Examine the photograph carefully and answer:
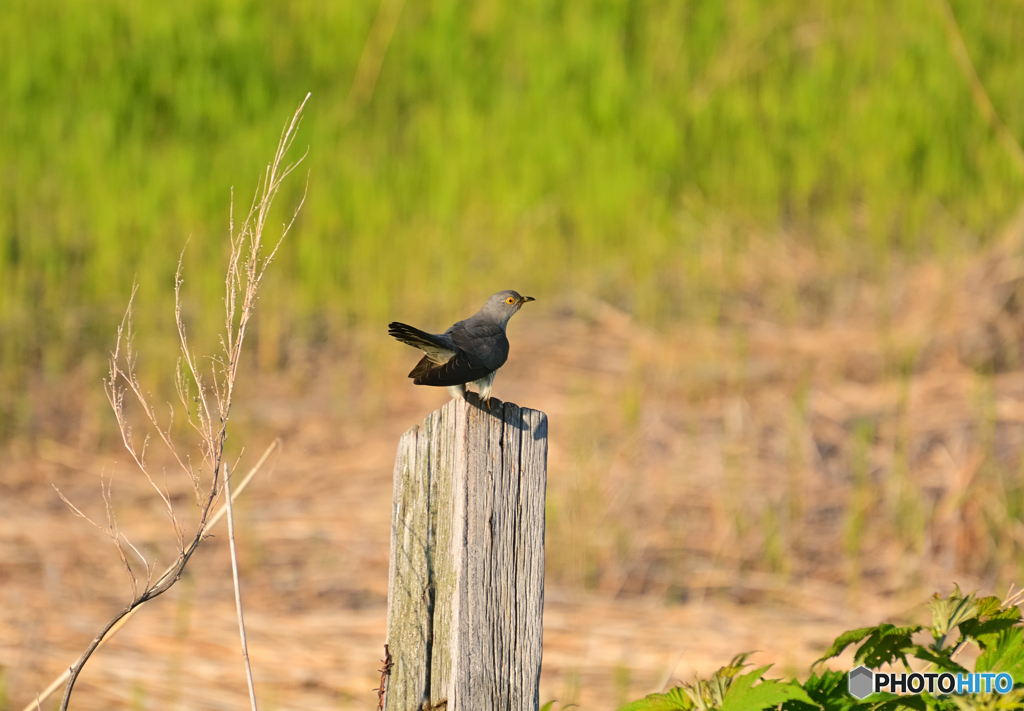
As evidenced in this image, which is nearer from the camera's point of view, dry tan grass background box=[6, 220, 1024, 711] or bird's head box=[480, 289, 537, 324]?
bird's head box=[480, 289, 537, 324]

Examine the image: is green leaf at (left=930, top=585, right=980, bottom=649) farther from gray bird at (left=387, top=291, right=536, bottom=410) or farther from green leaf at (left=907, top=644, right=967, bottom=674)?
gray bird at (left=387, top=291, right=536, bottom=410)

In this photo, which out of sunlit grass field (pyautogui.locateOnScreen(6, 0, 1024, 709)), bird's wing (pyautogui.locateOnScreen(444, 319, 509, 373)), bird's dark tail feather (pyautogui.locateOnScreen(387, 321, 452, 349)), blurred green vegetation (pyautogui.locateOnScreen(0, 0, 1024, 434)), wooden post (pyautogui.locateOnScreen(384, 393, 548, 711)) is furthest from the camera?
blurred green vegetation (pyautogui.locateOnScreen(0, 0, 1024, 434))

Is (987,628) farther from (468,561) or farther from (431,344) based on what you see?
(431,344)

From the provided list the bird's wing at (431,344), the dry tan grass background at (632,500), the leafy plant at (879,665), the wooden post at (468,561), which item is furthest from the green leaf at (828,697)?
the dry tan grass background at (632,500)

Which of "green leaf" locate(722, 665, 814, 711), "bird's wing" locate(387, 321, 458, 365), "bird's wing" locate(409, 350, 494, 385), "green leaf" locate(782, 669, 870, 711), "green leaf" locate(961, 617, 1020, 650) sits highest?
"bird's wing" locate(387, 321, 458, 365)

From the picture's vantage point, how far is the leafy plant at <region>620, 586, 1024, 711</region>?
4.99 feet

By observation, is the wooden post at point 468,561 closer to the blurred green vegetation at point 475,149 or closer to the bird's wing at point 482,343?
the bird's wing at point 482,343

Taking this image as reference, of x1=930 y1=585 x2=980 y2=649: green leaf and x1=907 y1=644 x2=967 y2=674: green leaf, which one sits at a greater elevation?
x1=930 y1=585 x2=980 y2=649: green leaf

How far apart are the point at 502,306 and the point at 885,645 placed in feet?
3.93

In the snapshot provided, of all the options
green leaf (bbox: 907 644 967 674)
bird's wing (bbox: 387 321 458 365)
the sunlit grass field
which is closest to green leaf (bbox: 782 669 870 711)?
green leaf (bbox: 907 644 967 674)

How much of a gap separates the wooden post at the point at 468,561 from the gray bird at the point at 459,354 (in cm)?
9

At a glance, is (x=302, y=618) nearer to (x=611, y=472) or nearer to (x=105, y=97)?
(x=611, y=472)

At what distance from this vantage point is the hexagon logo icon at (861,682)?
171cm

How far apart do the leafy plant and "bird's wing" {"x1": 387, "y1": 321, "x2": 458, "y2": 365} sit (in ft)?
2.42
